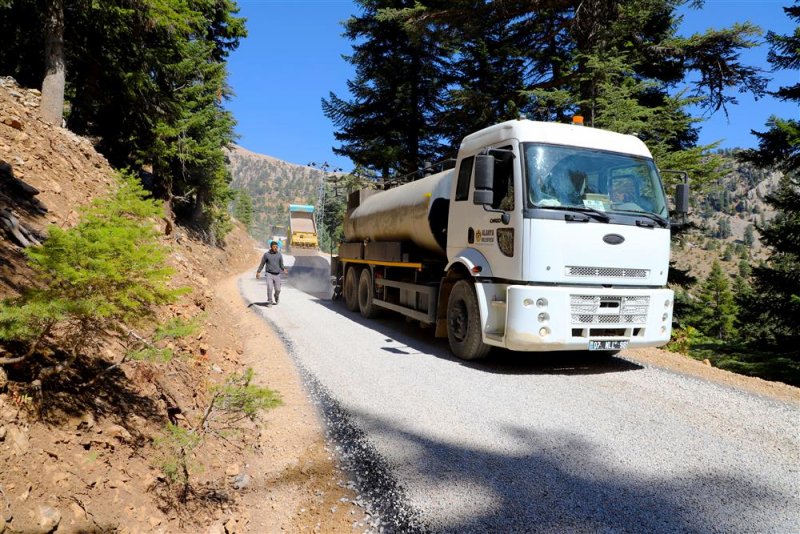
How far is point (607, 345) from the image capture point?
6059mm

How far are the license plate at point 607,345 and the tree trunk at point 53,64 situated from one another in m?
12.8

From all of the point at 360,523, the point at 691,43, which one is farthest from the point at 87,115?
the point at 691,43

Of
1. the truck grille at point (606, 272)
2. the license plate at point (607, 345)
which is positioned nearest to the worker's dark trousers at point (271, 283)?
the truck grille at point (606, 272)

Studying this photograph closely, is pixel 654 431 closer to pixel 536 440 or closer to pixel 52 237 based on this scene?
pixel 536 440

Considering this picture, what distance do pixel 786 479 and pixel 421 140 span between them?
786 inches

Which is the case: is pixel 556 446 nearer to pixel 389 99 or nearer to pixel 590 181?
pixel 590 181

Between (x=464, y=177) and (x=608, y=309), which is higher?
(x=464, y=177)

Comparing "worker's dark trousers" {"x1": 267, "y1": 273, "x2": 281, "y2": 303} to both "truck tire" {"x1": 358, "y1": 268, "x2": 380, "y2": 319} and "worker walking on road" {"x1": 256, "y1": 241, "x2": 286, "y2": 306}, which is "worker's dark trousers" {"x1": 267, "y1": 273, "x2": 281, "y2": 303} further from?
"truck tire" {"x1": 358, "y1": 268, "x2": 380, "y2": 319}

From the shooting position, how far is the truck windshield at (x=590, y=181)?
6.05 m

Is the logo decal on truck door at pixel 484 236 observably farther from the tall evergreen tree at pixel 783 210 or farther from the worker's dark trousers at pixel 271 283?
the tall evergreen tree at pixel 783 210

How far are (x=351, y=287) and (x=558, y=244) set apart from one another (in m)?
7.79

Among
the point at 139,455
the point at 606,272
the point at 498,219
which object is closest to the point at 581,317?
the point at 606,272

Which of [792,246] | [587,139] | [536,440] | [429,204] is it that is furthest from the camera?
[792,246]

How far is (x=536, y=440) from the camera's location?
406 centimetres
